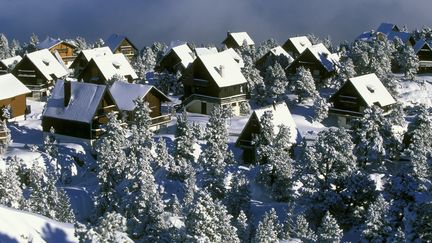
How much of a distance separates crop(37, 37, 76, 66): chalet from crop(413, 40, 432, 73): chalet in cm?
7111

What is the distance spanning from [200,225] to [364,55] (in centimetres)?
7107

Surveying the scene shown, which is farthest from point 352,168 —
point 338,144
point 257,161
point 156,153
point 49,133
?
point 49,133

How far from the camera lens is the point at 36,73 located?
9569 cm

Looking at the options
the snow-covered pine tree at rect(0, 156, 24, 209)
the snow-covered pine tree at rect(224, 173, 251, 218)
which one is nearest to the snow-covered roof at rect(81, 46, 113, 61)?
the snow-covered pine tree at rect(0, 156, 24, 209)

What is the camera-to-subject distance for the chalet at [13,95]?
7919cm

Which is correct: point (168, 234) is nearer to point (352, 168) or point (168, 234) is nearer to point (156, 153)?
point (352, 168)

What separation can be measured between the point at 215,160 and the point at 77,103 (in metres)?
24.2

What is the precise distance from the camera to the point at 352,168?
52.3 m

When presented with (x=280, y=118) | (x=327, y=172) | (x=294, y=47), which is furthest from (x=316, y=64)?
(x=327, y=172)

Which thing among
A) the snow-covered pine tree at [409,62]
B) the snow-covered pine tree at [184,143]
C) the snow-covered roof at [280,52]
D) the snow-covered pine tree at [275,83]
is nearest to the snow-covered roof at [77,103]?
the snow-covered pine tree at [184,143]

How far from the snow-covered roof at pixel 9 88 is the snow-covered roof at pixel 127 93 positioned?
14100mm

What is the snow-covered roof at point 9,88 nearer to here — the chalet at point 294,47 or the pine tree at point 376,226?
the pine tree at point 376,226

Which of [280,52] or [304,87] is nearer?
[304,87]

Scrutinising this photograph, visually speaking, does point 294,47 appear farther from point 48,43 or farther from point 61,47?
point 48,43
